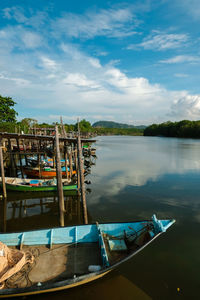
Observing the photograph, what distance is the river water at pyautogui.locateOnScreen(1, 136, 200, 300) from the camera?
693cm

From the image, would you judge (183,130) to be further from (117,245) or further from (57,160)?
(117,245)

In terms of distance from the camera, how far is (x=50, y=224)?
40.3 ft

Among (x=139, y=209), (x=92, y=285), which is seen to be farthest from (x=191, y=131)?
(x=92, y=285)

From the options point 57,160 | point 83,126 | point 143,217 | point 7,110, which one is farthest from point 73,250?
point 83,126

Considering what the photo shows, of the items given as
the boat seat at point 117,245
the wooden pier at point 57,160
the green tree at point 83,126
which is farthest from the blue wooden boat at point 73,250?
the green tree at point 83,126

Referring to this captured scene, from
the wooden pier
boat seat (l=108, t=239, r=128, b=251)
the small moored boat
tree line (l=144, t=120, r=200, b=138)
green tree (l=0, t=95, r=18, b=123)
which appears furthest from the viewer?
tree line (l=144, t=120, r=200, b=138)

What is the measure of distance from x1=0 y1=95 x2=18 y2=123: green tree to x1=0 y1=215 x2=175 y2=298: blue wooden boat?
52710mm

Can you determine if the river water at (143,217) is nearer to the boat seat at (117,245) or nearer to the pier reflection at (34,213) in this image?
the pier reflection at (34,213)

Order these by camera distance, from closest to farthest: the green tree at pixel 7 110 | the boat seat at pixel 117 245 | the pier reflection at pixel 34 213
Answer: the boat seat at pixel 117 245 → the pier reflection at pixel 34 213 → the green tree at pixel 7 110

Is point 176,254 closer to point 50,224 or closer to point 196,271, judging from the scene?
point 196,271

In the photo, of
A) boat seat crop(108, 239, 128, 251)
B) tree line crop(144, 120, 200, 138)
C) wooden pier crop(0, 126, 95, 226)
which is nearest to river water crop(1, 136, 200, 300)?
boat seat crop(108, 239, 128, 251)

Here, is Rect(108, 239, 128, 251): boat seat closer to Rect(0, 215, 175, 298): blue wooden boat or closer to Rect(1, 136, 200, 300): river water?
Rect(0, 215, 175, 298): blue wooden boat

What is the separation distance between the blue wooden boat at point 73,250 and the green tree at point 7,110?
173 ft

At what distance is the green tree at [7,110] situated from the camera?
169ft
